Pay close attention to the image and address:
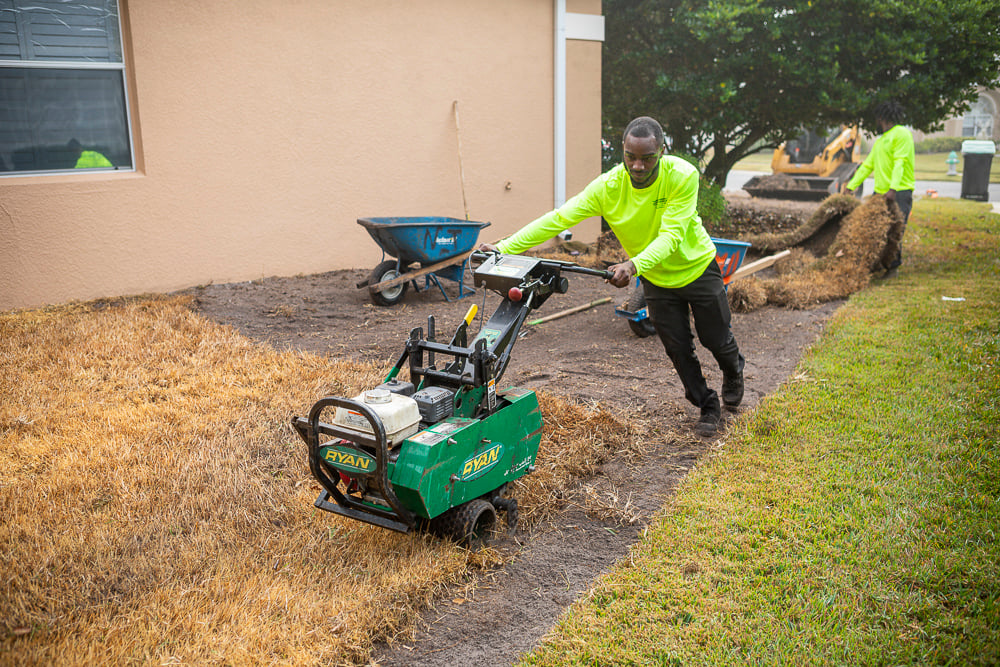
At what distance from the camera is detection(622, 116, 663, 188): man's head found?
4180mm

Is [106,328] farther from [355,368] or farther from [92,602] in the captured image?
[92,602]

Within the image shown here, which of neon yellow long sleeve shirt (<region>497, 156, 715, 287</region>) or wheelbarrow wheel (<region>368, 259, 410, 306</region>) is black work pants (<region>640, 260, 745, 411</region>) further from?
wheelbarrow wheel (<region>368, 259, 410, 306</region>)

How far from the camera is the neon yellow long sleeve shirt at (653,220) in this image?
4.27 meters

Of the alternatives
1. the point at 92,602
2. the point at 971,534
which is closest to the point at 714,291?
the point at 971,534

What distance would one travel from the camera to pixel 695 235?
4.62 metres

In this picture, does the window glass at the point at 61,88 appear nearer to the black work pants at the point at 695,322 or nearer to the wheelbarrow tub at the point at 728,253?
the black work pants at the point at 695,322

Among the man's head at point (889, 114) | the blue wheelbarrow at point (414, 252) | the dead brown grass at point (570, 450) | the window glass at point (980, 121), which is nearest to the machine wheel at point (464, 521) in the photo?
the dead brown grass at point (570, 450)

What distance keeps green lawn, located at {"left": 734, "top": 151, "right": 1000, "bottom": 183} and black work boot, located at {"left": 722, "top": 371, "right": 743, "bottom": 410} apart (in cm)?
2655

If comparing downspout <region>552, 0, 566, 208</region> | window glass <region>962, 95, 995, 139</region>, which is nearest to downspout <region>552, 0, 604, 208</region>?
downspout <region>552, 0, 566, 208</region>

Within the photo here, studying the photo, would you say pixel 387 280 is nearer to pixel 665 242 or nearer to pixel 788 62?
pixel 665 242

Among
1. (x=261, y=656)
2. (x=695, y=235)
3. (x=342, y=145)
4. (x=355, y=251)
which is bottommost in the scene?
(x=261, y=656)

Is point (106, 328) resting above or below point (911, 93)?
below

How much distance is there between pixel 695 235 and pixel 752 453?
1.30 metres

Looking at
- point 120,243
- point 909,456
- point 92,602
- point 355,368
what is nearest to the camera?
point 92,602
